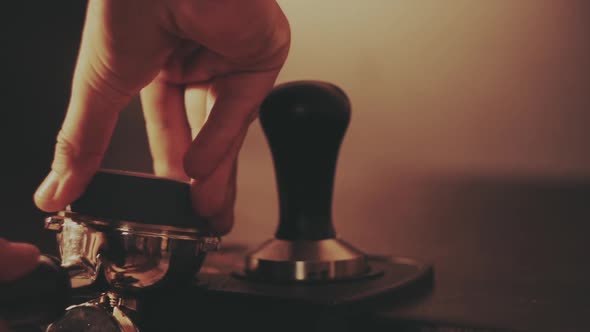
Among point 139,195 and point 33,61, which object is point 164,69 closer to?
point 139,195

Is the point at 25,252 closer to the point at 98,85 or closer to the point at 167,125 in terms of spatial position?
the point at 98,85

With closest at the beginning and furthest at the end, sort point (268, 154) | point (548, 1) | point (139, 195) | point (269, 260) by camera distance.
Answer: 1. point (139, 195)
2. point (269, 260)
3. point (548, 1)
4. point (268, 154)

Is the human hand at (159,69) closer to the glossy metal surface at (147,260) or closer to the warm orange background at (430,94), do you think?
the glossy metal surface at (147,260)

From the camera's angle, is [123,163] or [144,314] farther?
[123,163]

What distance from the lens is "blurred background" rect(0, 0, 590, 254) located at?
0.67 m

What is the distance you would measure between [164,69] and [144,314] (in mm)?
212

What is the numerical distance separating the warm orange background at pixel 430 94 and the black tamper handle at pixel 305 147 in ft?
0.67

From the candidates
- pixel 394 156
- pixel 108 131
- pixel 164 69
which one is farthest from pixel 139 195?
pixel 394 156

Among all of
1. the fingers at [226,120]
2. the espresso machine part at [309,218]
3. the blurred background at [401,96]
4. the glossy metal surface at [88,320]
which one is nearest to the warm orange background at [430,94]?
the blurred background at [401,96]

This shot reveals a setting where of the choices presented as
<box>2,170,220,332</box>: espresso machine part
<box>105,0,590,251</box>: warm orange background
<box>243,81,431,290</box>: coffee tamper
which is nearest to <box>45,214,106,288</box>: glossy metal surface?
<box>2,170,220,332</box>: espresso machine part

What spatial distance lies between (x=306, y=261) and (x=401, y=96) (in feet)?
0.97

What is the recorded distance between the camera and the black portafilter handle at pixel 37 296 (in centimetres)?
32

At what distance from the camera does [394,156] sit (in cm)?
74

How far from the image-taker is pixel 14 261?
1.06 feet
